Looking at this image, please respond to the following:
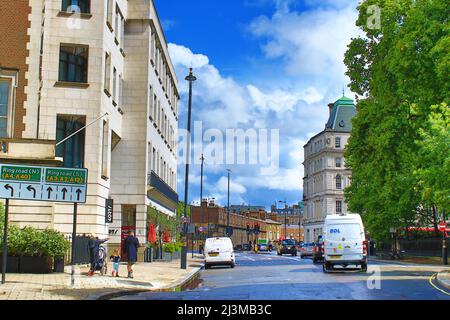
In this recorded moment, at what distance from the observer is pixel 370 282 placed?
23016 mm

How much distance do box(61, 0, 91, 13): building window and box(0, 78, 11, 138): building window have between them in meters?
5.23

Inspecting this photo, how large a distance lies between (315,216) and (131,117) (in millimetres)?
103218

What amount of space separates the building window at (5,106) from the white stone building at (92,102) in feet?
1.92

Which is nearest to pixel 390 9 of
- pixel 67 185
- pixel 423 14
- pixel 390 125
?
pixel 423 14

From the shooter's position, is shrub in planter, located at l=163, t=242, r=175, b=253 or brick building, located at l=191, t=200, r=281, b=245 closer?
shrub in planter, located at l=163, t=242, r=175, b=253

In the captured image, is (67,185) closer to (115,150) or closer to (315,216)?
(115,150)

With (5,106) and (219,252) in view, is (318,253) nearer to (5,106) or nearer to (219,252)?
(219,252)

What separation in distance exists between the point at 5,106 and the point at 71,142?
3.67 meters

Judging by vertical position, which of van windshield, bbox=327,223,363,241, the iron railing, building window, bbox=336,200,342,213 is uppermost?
building window, bbox=336,200,342,213

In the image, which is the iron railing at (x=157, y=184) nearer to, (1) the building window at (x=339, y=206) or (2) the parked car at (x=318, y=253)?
(2) the parked car at (x=318, y=253)


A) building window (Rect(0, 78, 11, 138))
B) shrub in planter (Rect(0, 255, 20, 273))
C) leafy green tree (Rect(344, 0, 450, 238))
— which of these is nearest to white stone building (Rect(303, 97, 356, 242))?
leafy green tree (Rect(344, 0, 450, 238))

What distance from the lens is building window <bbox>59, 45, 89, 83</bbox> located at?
32.3 meters

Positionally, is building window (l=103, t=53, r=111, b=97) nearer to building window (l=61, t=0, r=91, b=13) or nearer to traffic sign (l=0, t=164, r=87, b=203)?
building window (l=61, t=0, r=91, b=13)

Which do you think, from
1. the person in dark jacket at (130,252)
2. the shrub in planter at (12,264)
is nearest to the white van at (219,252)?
the person in dark jacket at (130,252)
